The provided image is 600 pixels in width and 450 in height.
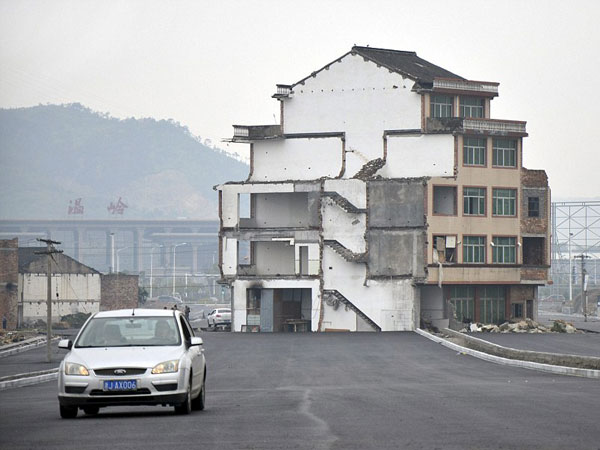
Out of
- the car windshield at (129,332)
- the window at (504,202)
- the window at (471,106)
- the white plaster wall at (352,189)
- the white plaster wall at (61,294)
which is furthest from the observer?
the white plaster wall at (61,294)

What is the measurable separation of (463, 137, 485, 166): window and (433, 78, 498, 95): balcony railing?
394 cm

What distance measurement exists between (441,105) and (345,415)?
6472 centimetres

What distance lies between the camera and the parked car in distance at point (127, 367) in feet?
63.8

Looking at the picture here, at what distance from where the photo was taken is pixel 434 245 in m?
80.9

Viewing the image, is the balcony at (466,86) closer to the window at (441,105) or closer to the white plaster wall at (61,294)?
the window at (441,105)

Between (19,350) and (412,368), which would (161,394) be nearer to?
(412,368)

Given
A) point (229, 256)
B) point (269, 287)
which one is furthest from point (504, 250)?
point (229, 256)

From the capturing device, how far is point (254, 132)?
89.2 m

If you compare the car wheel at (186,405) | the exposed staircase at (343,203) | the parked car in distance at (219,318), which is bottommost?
the parked car in distance at (219,318)

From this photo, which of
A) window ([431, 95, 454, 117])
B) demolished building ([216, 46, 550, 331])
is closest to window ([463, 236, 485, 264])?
demolished building ([216, 46, 550, 331])

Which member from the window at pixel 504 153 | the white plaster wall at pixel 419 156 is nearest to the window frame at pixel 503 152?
the window at pixel 504 153

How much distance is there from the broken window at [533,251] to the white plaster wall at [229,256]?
1915 cm

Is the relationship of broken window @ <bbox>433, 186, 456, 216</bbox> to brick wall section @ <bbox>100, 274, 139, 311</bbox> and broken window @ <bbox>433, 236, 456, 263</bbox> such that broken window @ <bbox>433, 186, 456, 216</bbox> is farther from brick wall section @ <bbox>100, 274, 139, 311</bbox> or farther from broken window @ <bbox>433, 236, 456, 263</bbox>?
brick wall section @ <bbox>100, 274, 139, 311</bbox>

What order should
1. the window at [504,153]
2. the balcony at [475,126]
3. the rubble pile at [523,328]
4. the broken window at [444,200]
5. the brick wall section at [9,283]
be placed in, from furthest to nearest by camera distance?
the brick wall section at [9,283] → the window at [504,153] → the broken window at [444,200] → the balcony at [475,126] → the rubble pile at [523,328]
